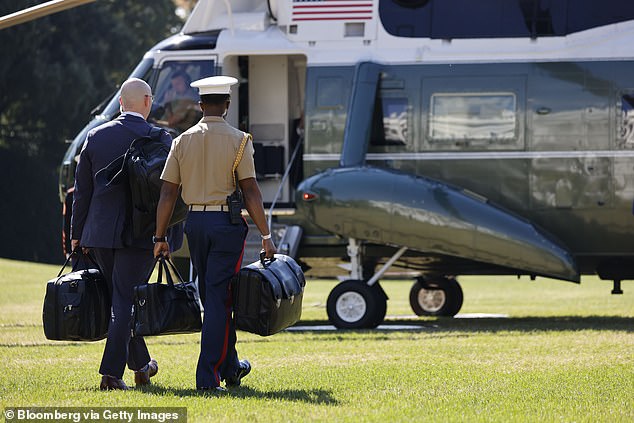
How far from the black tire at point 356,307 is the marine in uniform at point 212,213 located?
6.07 metres

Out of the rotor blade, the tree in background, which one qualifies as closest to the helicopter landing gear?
the rotor blade

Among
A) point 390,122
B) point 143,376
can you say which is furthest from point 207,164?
point 390,122

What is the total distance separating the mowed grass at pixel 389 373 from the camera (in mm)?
7336

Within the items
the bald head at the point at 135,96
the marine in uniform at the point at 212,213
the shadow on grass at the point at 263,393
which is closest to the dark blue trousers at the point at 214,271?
the marine in uniform at the point at 212,213

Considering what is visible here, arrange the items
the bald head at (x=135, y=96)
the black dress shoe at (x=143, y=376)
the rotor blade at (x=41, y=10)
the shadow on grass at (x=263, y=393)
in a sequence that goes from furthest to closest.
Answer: the rotor blade at (x=41, y=10) < the bald head at (x=135, y=96) < the black dress shoe at (x=143, y=376) < the shadow on grass at (x=263, y=393)

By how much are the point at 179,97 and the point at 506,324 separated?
4.84 meters

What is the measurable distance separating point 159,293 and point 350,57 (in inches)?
275

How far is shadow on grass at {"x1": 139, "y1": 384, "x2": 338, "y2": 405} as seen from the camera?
7785mm

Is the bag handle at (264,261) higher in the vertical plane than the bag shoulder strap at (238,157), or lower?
lower

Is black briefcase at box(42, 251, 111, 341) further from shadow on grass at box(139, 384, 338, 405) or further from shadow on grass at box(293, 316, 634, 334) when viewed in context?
shadow on grass at box(293, 316, 634, 334)

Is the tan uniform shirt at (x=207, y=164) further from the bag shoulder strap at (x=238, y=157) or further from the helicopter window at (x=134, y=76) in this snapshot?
the helicopter window at (x=134, y=76)

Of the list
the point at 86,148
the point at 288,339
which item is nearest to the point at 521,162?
the point at 288,339

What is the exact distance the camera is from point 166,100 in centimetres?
1486

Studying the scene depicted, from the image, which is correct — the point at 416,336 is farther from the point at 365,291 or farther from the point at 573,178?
the point at 573,178
